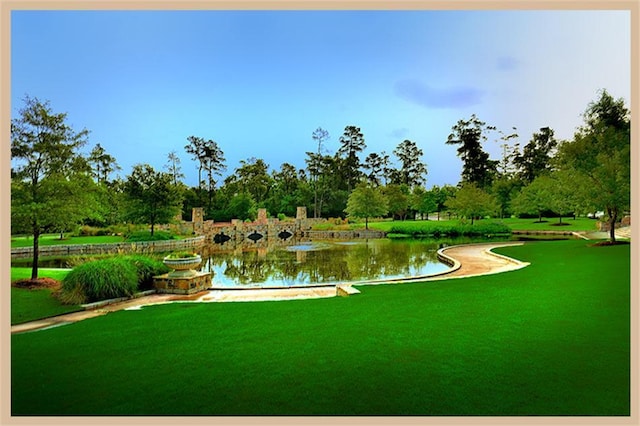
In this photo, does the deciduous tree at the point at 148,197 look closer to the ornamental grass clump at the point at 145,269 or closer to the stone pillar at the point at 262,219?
the stone pillar at the point at 262,219

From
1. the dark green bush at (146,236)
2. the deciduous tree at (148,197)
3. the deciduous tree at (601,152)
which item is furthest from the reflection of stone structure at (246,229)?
the deciduous tree at (601,152)

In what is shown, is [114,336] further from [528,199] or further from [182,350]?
[528,199]

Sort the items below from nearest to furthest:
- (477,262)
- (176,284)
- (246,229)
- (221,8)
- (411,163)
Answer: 1. (221,8)
2. (176,284)
3. (477,262)
4. (246,229)
5. (411,163)

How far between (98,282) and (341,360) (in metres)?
5.89

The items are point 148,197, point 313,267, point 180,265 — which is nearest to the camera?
→ point 180,265

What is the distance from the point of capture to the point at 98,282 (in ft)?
25.1

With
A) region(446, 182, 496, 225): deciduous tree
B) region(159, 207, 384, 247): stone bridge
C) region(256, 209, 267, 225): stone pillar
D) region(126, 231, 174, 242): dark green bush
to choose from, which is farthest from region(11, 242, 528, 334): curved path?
region(256, 209, 267, 225): stone pillar

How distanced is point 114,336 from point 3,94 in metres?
2.88

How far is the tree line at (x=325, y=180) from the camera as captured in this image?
8633mm

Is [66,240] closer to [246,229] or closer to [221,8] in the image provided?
[246,229]

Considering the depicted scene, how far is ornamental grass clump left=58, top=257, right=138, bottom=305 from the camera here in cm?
742

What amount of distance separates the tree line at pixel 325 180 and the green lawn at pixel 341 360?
417cm

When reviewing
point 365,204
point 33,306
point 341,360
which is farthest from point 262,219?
point 341,360

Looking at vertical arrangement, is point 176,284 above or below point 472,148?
below
